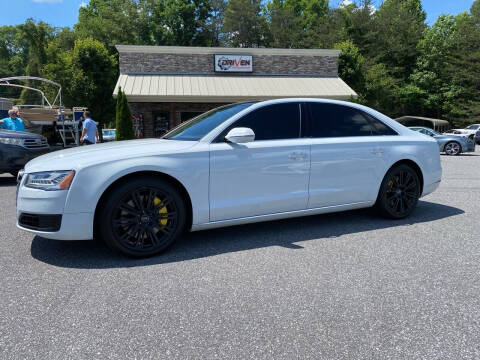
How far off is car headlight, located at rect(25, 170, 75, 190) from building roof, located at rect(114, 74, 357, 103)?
13220mm

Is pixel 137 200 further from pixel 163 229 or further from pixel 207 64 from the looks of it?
pixel 207 64

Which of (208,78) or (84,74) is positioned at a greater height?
(84,74)

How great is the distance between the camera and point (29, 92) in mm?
55406

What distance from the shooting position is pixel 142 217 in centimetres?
317

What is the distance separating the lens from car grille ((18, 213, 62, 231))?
294 cm

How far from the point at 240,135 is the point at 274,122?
0.65m

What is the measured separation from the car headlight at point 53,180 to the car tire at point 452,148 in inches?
670

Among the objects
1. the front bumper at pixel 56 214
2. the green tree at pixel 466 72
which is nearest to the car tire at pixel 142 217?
the front bumper at pixel 56 214

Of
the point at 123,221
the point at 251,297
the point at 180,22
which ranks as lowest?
the point at 251,297

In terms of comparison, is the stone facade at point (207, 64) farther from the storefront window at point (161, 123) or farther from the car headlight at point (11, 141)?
the car headlight at point (11, 141)

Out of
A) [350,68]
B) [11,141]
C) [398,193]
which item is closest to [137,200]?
[398,193]

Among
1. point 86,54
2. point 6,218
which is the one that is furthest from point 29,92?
point 6,218

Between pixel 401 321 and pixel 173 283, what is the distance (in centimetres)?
166

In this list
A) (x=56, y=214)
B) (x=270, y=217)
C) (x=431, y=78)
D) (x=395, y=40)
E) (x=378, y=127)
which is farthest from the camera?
(x=395, y=40)
